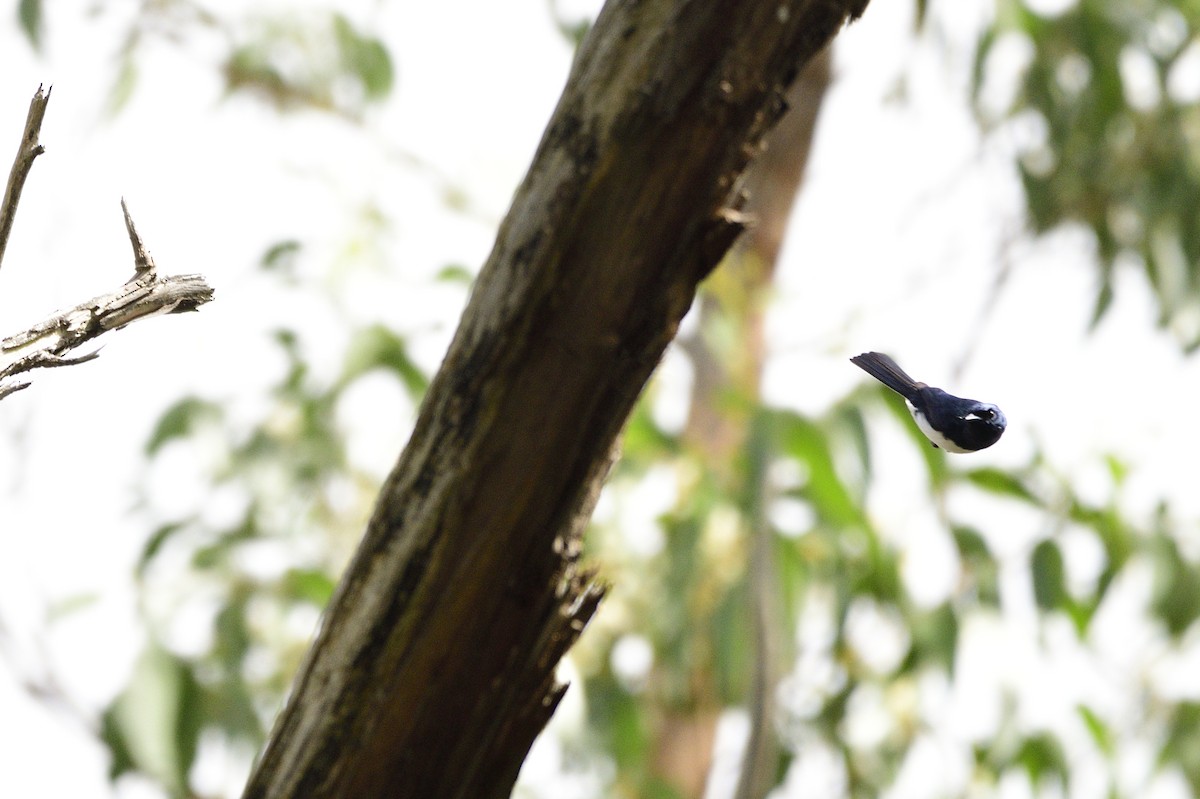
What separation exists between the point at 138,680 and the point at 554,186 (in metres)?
1.60

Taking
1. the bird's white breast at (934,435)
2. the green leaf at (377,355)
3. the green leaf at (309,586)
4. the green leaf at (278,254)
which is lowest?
the bird's white breast at (934,435)

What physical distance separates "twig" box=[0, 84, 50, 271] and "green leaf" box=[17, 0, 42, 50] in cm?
233

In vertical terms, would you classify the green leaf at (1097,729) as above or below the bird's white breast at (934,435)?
above

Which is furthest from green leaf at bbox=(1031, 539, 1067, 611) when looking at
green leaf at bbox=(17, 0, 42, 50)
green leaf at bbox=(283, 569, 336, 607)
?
green leaf at bbox=(17, 0, 42, 50)

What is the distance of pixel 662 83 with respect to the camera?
82 centimetres

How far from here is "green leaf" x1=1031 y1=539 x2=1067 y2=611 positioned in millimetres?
2430

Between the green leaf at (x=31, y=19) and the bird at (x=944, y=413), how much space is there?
249 cm

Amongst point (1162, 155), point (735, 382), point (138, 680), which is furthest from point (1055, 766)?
point (138, 680)

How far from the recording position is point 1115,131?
326 cm

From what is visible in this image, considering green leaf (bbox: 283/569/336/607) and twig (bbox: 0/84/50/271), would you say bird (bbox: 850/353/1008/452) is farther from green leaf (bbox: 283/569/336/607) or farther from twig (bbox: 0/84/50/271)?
green leaf (bbox: 283/569/336/607)

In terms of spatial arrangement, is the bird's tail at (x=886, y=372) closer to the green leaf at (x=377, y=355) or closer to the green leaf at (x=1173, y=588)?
the green leaf at (x=377, y=355)

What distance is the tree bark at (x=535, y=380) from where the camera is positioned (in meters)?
0.82

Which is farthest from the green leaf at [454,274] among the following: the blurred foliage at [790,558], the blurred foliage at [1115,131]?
the blurred foliage at [1115,131]

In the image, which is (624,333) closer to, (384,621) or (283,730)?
(384,621)
